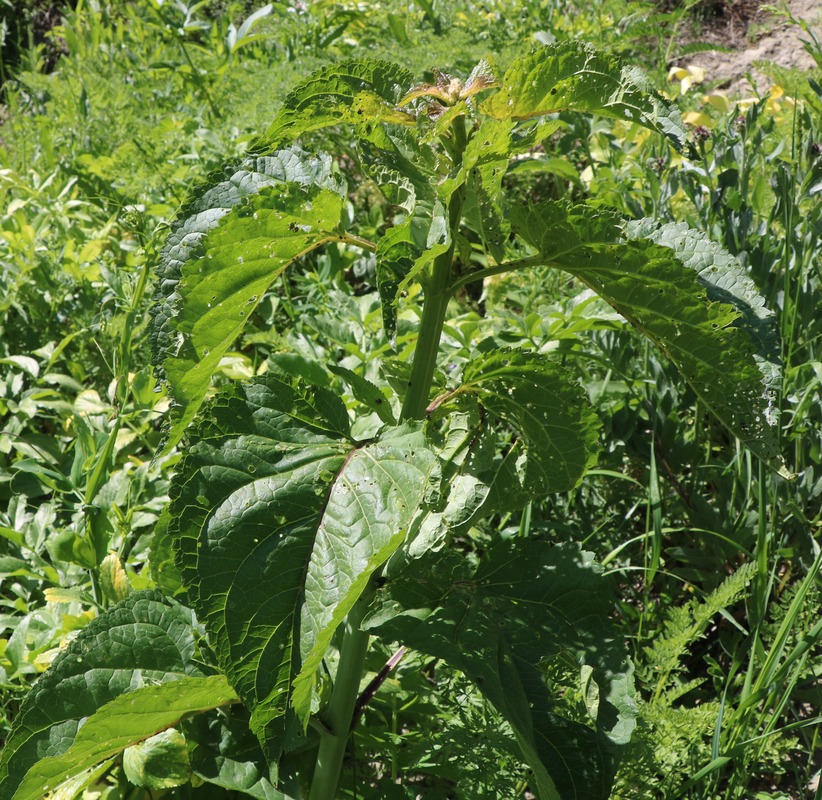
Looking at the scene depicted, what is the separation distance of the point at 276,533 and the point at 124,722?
0.42 m

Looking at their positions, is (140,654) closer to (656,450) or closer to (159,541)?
(159,541)

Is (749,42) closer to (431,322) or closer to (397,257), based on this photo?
(431,322)

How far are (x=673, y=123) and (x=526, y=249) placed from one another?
4.86ft

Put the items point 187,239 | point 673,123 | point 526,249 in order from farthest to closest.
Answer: point 526,249 < point 187,239 < point 673,123

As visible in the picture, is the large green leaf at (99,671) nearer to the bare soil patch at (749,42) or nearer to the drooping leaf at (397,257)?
the drooping leaf at (397,257)

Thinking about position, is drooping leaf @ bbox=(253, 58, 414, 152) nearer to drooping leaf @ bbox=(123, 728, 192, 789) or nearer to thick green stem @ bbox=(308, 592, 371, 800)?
thick green stem @ bbox=(308, 592, 371, 800)

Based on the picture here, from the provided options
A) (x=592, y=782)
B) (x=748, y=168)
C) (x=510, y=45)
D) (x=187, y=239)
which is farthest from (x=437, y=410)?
(x=510, y=45)

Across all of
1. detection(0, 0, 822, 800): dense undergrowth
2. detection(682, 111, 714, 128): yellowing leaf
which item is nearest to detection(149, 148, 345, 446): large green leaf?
detection(0, 0, 822, 800): dense undergrowth

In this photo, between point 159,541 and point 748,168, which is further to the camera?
point 748,168

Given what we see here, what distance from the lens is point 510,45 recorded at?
342 cm

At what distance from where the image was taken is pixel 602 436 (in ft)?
6.85

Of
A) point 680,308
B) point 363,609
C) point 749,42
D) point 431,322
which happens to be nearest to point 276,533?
point 363,609

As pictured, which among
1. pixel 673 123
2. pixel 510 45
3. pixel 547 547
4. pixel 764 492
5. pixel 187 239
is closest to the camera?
pixel 673 123

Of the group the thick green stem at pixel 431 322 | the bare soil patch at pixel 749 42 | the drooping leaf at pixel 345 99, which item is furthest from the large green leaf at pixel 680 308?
the bare soil patch at pixel 749 42
